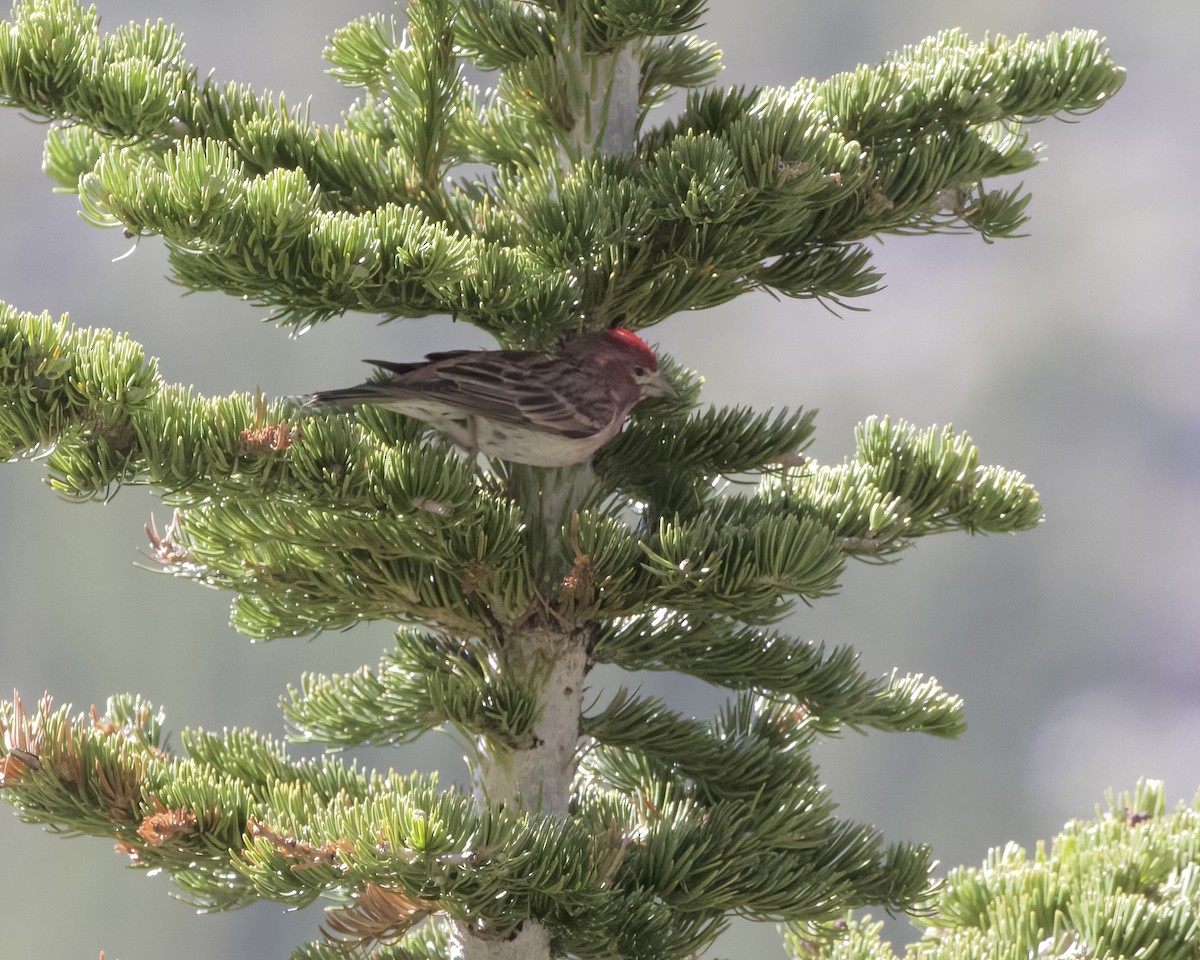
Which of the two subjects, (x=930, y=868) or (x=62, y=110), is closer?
(x=62, y=110)

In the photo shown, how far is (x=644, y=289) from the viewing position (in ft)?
4.98

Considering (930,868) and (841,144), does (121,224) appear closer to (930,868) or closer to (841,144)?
(841,144)

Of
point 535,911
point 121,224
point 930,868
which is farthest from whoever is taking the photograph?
point 930,868

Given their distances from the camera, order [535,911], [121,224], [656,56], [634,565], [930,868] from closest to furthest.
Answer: [121,224]
[535,911]
[634,565]
[930,868]
[656,56]

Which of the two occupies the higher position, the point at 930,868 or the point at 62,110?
the point at 62,110

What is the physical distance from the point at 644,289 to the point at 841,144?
266 mm

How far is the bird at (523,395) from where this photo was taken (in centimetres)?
143

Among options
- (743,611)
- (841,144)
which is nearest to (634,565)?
(743,611)

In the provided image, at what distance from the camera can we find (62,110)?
1.36 meters

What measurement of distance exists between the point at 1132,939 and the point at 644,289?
837 mm

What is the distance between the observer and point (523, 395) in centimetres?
144

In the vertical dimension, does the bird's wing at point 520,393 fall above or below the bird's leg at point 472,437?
above

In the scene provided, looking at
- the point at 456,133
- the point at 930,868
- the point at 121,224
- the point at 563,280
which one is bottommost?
the point at 930,868

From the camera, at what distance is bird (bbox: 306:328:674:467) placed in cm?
143
